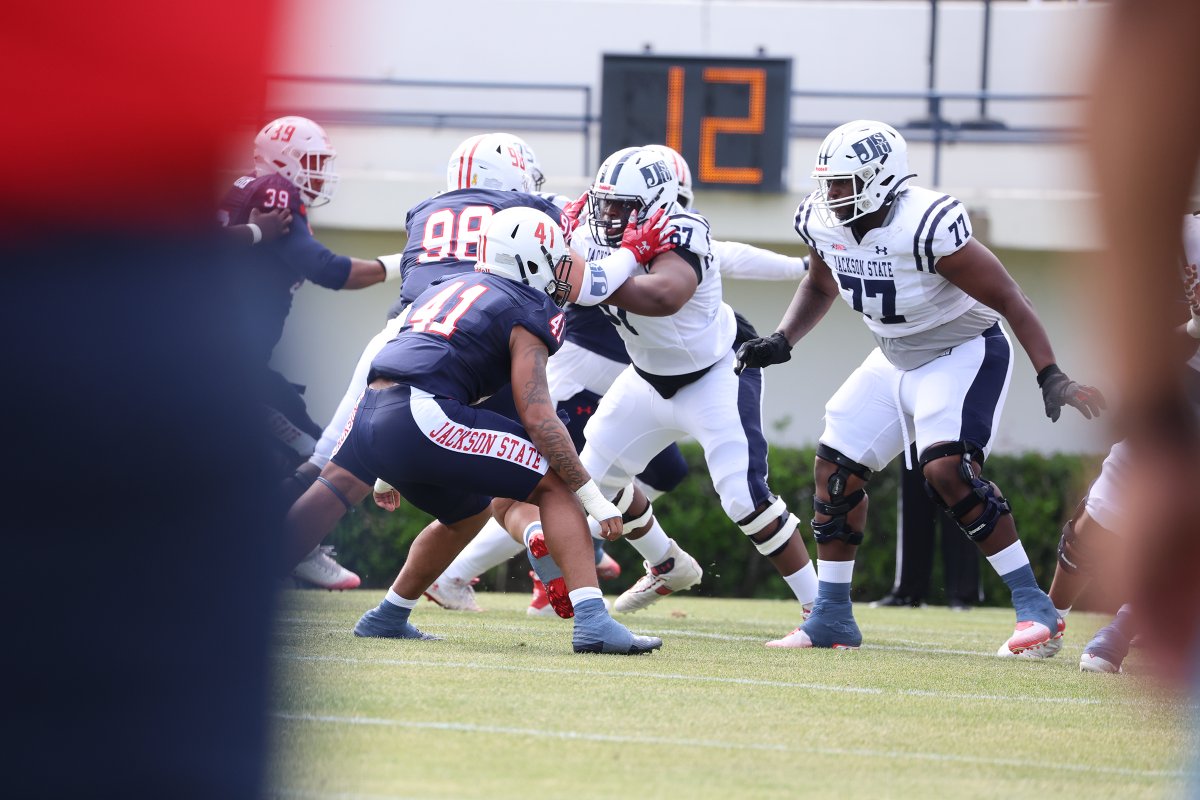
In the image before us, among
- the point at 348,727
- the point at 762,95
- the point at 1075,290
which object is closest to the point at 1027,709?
the point at 348,727

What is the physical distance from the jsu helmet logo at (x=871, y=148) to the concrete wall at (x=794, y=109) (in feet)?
15.5

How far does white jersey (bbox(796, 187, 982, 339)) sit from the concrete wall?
14.6 ft

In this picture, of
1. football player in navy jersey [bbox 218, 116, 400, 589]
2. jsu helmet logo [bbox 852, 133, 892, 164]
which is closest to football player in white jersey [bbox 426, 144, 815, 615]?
football player in navy jersey [bbox 218, 116, 400, 589]

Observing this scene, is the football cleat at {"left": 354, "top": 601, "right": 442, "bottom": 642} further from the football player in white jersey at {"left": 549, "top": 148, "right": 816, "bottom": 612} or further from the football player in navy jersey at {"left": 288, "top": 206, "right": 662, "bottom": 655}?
the football player in white jersey at {"left": 549, "top": 148, "right": 816, "bottom": 612}

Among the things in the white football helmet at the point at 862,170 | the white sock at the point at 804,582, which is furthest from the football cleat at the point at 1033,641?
the white football helmet at the point at 862,170

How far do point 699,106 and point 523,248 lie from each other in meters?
6.60

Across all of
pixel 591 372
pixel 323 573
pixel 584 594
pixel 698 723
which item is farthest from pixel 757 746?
pixel 323 573

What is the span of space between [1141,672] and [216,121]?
894mm

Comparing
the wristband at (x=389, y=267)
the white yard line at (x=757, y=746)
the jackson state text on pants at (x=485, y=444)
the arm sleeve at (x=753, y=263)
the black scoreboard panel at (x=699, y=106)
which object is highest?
the black scoreboard panel at (x=699, y=106)

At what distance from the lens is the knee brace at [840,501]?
20.3ft

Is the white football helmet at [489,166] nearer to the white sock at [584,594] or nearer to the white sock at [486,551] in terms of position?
the white sock at [486,551]

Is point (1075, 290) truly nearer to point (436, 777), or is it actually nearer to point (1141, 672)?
point (1141, 672)

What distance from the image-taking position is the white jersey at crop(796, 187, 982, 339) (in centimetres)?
585

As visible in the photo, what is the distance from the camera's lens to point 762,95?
11.8m
